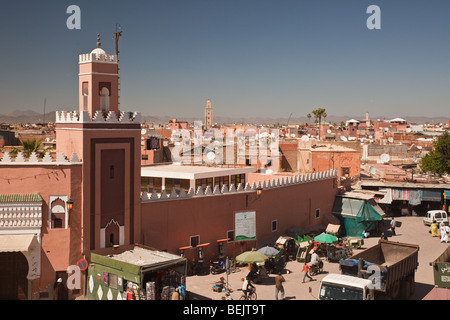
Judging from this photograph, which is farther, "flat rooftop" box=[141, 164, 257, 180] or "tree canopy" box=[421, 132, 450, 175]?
"tree canopy" box=[421, 132, 450, 175]

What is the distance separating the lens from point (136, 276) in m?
12.9

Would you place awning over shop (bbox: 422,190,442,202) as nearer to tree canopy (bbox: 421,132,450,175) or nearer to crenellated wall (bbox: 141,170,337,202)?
crenellated wall (bbox: 141,170,337,202)

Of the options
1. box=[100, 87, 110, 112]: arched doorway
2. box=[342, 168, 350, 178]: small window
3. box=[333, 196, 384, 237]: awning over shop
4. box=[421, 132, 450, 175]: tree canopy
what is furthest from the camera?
box=[421, 132, 450, 175]: tree canopy

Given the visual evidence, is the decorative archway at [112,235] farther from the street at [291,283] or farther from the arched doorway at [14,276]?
the street at [291,283]

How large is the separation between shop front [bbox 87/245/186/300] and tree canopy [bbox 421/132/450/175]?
108 ft

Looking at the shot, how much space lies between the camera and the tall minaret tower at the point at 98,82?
15.9m

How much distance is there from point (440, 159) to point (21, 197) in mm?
36457

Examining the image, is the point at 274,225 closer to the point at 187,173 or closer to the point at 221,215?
the point at 221,215

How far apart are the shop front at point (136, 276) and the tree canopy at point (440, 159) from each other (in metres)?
33.0

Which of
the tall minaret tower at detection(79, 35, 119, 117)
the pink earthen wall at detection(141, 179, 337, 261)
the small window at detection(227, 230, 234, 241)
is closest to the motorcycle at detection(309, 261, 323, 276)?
the pink earthen wall at detection(141, 179, 337, 261)

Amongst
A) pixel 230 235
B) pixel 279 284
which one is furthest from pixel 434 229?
pixel 279 284

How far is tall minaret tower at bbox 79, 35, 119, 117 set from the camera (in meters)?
15.9

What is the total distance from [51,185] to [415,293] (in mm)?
13044

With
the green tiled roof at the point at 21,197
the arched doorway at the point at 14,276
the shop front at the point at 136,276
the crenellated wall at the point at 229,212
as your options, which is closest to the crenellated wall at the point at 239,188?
the crenellated wall at the point at 229,212
